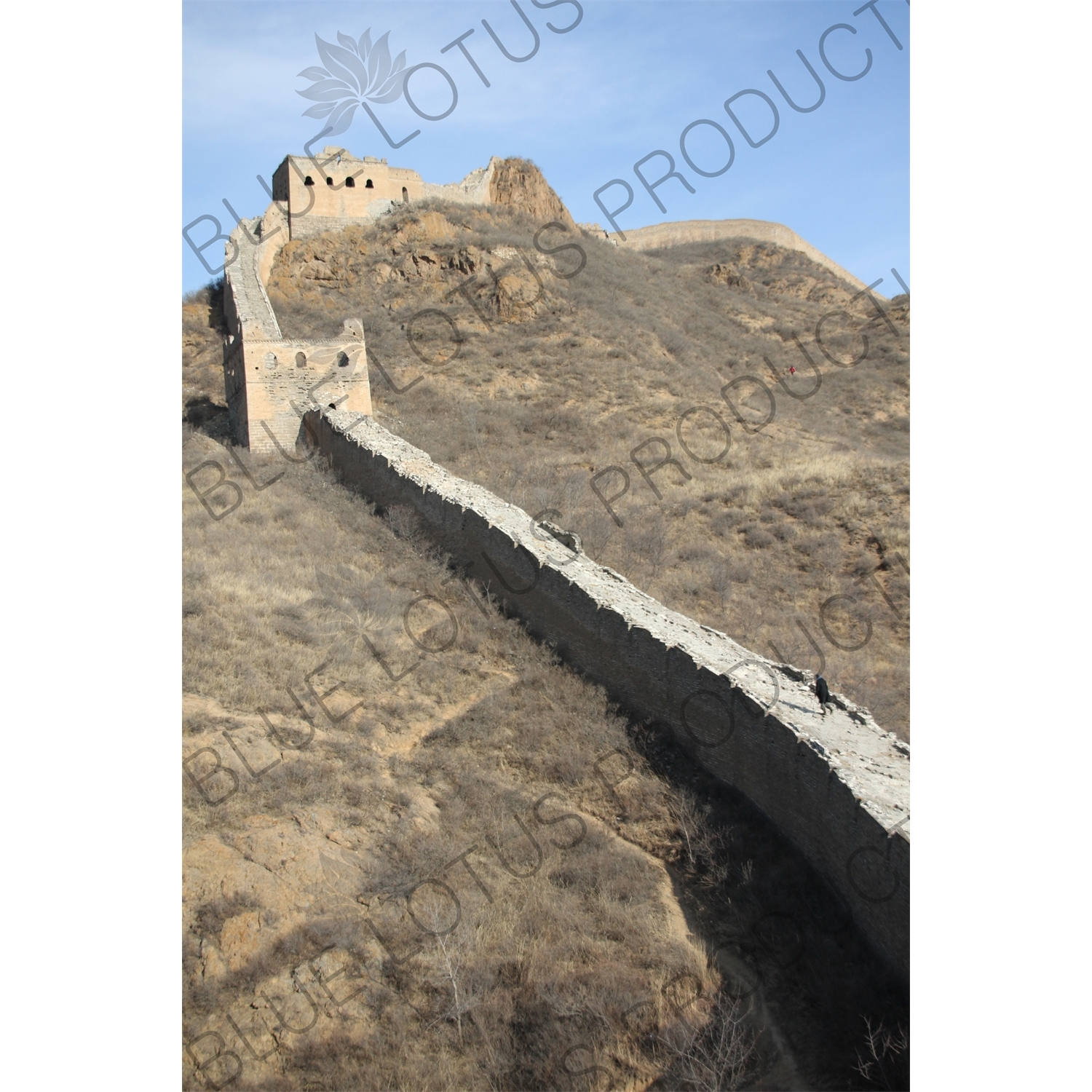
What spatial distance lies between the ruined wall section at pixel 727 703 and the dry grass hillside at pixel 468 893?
0.26 m

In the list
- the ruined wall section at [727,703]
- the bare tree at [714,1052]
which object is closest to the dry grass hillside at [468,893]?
the bare tree at [714,1052]

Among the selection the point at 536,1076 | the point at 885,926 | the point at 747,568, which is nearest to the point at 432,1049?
the point at 536,1076

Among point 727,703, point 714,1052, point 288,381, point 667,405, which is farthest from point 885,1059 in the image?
point 667,405

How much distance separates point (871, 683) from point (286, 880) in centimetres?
723

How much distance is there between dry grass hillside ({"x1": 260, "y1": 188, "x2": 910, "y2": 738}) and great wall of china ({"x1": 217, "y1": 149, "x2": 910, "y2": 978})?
1885mm

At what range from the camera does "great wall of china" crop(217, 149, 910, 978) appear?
20.3 ft

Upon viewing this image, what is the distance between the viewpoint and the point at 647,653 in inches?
338

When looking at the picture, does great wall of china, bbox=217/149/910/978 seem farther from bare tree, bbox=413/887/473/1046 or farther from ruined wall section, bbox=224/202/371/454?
bare tree, bbox=413/887/473/1046

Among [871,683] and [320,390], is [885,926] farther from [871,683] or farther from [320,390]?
[320,390]

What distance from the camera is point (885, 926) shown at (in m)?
5.84

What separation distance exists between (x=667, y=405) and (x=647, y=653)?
1361cm

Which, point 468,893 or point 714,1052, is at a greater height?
point 468,893

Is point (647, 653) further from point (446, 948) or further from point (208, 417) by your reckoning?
point (208, 417)

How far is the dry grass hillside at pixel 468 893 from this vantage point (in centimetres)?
526
